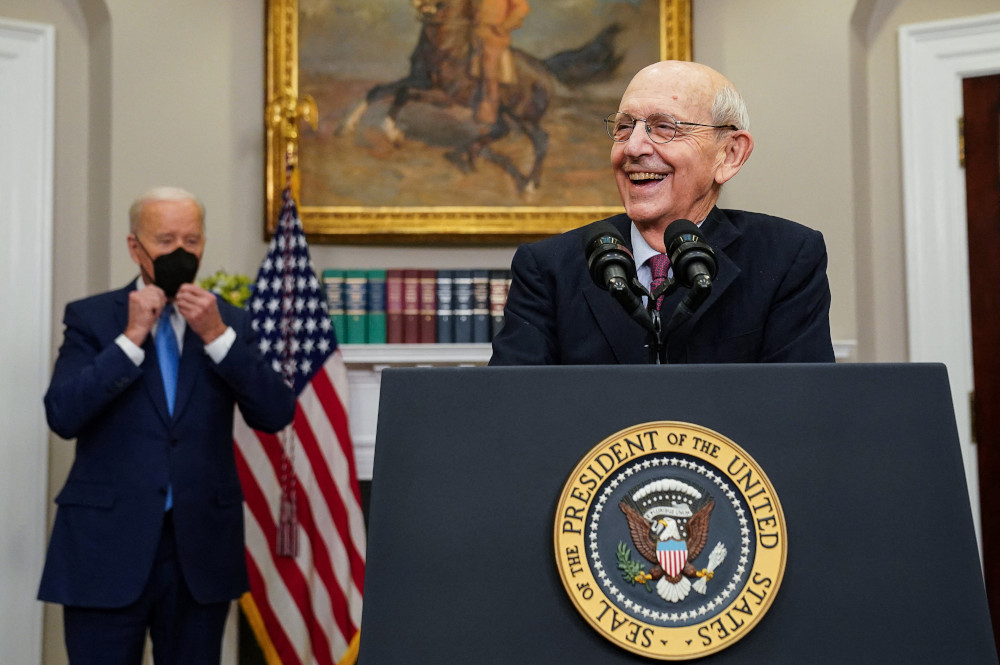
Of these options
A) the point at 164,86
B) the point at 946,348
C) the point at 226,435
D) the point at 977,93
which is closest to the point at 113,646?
the point at 226,435

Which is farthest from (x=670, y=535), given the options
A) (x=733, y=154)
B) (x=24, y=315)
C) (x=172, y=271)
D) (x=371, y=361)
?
(x=24, y=315)

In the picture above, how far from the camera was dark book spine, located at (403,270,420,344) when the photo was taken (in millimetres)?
4816

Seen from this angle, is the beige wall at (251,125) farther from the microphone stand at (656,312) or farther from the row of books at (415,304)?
the microphone stand at (656,312)

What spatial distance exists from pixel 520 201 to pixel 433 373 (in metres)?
3.90

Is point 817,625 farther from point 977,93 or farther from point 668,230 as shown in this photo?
point 977,93

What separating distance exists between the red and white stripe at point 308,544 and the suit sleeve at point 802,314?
9.36 feet

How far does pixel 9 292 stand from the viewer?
4.39 meters

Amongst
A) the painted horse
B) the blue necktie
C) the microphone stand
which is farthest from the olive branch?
the painted horse

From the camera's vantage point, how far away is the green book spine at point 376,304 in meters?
4.80

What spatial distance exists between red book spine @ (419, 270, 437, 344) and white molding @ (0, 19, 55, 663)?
1.59 metres

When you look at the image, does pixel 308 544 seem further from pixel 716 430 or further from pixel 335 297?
pixel 716 430

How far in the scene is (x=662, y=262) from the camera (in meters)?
1.85

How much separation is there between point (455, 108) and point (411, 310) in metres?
1.03


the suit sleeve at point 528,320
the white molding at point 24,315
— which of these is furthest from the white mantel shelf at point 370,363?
the suit sleeve at point 528,320
